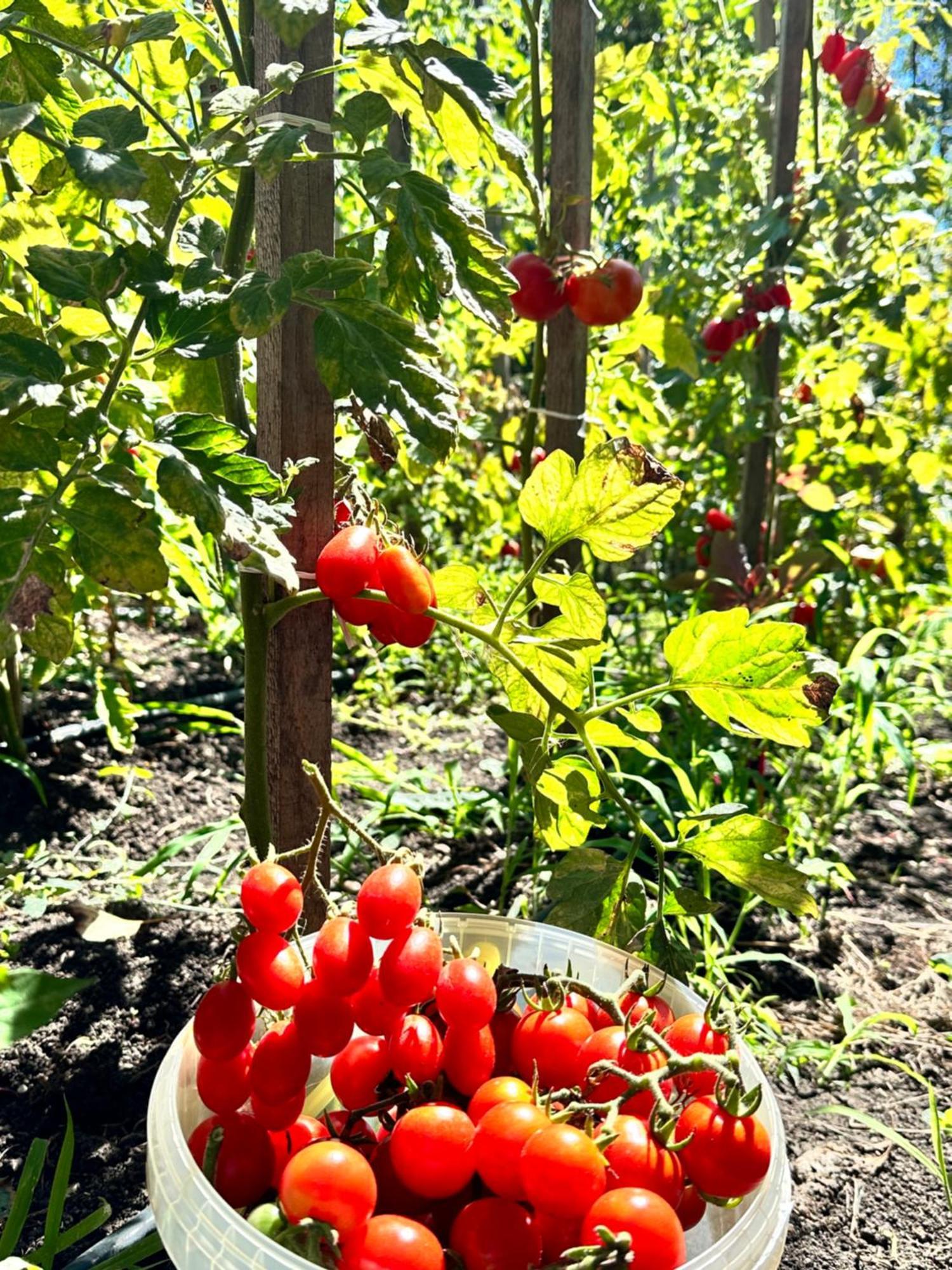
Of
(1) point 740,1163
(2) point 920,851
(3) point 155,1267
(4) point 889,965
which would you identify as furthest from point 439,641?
(1) point 740,1163

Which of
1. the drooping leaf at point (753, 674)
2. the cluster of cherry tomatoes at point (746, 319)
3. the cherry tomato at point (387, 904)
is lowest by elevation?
the cherry tomato at point (387, 904)

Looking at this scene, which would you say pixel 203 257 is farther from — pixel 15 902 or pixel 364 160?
pixel 15 902

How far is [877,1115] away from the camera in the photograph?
1.41 metres

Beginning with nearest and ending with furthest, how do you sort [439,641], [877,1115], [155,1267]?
[155,1267] → [877,1115] → [439,641]

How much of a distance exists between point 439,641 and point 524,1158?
2366 millimetres

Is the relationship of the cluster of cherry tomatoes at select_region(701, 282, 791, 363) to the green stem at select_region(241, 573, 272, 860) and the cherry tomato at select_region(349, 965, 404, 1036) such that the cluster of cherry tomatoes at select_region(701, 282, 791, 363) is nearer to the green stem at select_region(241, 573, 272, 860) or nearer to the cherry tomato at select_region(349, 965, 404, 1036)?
the green stem at select_region(241, 573, 272, 860)

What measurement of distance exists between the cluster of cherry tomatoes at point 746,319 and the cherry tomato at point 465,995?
2049mm

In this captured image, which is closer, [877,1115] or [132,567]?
[132,567]

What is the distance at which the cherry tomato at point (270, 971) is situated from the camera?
30.7 inches

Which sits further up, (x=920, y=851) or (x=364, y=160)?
(x=364, y=160)

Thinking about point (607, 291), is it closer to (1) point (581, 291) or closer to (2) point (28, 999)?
(1) point (581, 291)

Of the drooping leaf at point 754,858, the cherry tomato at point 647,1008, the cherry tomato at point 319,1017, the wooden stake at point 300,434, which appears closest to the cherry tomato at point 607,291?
the wooden stake at point 300,434

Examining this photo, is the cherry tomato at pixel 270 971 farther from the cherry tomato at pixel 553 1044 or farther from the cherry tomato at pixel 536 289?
the cherry tomato at pixel 536 289

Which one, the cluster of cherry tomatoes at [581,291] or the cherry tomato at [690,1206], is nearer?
the cherry tomato at [690,1206]
